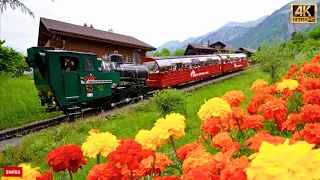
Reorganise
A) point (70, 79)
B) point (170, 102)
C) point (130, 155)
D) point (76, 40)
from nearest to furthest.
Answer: point (130, 155) < point (170, 102) < point (70, 79) < point (76, 40)

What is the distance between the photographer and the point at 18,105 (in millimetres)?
13188

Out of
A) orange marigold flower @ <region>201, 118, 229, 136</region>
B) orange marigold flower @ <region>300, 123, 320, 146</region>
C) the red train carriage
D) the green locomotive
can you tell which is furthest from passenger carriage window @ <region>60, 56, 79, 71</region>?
orange marigold flower @ <region>300, 123, 320, 146</region>

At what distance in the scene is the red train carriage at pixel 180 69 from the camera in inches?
625

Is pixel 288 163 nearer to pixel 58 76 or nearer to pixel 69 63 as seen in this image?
pixel 58 76

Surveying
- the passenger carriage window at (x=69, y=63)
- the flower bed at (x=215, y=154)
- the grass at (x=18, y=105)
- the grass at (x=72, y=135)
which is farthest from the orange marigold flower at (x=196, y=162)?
the grass at (x=18, y=105)

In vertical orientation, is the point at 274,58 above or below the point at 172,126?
above

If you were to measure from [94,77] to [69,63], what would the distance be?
123 centimetres

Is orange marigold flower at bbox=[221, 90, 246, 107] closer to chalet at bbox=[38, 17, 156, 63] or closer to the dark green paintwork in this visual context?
the dark green paintwork

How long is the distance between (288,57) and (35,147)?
34.4 feet

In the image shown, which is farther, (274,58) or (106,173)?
(274,58)

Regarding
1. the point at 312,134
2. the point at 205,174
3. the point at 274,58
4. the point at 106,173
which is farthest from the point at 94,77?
the point at 205,174

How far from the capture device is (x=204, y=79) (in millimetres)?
22031

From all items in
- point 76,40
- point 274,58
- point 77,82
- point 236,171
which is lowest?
point 77,82

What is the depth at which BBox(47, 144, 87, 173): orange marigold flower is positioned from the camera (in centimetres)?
170
